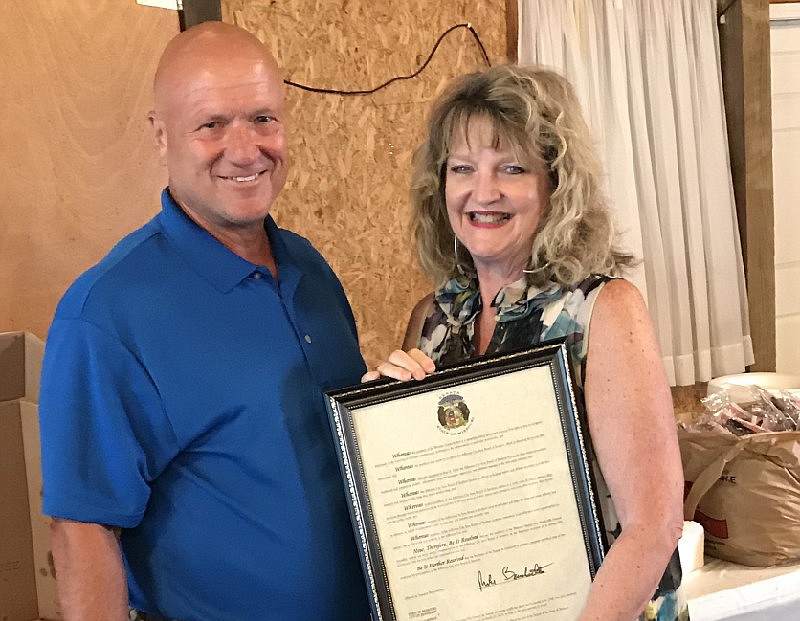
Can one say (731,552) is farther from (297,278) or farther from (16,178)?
(16,178)

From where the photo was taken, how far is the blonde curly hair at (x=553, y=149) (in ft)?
5.04

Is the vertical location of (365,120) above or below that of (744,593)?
above

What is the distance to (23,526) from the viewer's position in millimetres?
1992

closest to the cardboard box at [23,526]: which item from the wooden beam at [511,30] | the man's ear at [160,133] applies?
the man's ear at [160,133]

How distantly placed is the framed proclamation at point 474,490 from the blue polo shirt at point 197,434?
0.51 ft

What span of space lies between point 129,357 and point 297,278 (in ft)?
1.21

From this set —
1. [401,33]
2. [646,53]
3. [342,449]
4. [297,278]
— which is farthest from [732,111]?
[342,449]

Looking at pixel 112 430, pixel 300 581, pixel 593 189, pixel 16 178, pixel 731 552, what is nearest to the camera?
pixel 112 430

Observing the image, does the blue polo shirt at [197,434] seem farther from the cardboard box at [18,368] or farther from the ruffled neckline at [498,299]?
the cardboard box at [18,368]

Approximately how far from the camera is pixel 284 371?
58.1 inches

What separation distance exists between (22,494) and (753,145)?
9.93ft

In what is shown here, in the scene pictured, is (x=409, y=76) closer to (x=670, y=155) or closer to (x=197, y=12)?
(x=197, y=12)

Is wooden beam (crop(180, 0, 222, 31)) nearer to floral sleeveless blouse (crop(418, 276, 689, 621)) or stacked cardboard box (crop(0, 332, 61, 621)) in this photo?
stacked cardboard box (crop(0, 332, 61, 621))

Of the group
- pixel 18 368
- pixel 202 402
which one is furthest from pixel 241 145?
pixel 18 368
